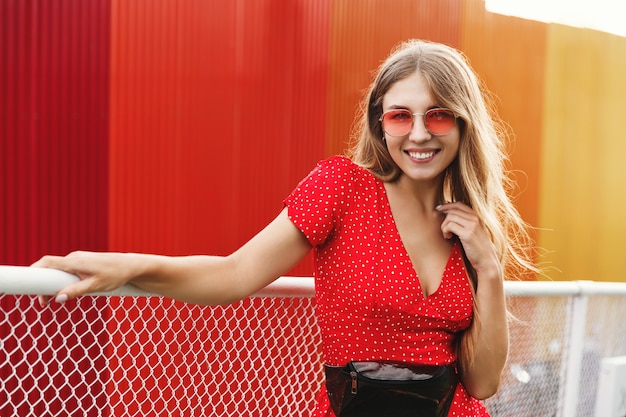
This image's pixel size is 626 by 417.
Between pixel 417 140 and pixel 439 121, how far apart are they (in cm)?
6

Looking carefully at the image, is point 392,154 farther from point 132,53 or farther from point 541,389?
point 541,389

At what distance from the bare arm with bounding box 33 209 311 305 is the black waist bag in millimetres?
265

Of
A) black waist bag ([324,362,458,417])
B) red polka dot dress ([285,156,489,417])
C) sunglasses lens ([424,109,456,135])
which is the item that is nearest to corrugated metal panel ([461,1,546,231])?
sunglasses lens ([424,109,456,135])

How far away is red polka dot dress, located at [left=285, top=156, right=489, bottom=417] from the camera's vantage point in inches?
48.6

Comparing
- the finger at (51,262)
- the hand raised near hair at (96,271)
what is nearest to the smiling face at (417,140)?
the hand raised near hair at (96,271)

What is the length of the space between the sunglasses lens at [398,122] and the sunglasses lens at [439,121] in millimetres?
35

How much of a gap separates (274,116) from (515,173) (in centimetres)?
174

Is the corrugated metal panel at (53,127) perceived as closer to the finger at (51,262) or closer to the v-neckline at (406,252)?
the finger at (51,262)

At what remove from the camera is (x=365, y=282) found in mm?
1232


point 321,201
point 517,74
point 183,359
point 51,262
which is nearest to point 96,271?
point 51,262

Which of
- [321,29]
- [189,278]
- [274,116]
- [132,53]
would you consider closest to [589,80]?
[321,29]

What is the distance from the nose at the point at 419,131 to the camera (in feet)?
4.19

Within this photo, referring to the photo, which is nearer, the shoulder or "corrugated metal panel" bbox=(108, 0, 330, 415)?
the shoulder

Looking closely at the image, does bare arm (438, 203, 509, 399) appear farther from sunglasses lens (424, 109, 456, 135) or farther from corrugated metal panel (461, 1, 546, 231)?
corrugated metal panel (461, 1, 546, 231)
